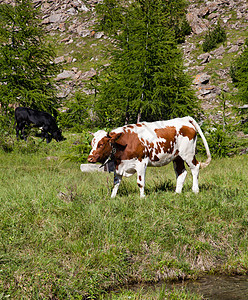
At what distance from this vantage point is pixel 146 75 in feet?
47.4

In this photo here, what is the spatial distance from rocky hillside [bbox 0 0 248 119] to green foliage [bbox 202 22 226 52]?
2.20 ft

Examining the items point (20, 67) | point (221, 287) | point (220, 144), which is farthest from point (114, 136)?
point (20, 67)

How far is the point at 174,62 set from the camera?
14797mm

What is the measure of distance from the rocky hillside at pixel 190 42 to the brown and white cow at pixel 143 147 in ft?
56.0

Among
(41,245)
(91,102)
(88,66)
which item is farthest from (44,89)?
(88,66)

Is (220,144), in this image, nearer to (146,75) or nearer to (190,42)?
(146,75)

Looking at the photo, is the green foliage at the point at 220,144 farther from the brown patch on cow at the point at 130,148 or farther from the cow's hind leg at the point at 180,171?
the brown patch on cow at the point at 130,148

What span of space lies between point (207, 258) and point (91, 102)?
12.0 meters

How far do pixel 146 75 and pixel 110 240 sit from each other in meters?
10.7

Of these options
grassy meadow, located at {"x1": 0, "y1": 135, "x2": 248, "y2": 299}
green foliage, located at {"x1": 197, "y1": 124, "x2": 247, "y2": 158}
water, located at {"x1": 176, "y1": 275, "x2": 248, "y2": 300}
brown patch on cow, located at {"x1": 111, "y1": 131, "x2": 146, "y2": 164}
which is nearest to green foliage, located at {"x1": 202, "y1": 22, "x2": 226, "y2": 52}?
green foliage, located at {"x1": 197, "y1": 124, "x2": 247, "y2": 158}

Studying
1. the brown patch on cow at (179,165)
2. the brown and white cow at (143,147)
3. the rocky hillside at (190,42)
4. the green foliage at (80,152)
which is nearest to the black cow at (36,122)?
the green foliage at (80,152)

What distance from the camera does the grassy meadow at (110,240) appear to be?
4262 mm

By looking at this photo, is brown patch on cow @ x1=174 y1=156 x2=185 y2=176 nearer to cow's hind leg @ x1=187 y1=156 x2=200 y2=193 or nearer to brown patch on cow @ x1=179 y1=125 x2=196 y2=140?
cow's hind leg @ x1=187 y1=156 x2=200 y2=193

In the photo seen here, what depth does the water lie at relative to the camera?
424cm
